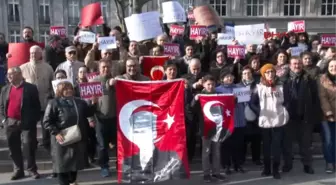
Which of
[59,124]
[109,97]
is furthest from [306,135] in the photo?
[59,124]

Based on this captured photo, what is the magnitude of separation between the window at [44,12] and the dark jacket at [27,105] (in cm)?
3738

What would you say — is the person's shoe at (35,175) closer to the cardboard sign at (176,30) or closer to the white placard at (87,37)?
the white placard at (87,37)

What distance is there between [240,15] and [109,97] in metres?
37.6

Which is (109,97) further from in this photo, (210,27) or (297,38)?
(297,38)

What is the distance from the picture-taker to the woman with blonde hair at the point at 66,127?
621cm

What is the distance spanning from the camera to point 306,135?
756 centimetres

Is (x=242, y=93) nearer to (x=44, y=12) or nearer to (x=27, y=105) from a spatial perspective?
(x=27, y=105)

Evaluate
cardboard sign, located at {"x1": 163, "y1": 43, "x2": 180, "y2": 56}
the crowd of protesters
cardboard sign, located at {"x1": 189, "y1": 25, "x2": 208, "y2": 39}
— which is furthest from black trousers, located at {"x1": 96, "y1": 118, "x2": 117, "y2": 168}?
cardboard sign, located at {"x1": 189, "y1": 25, "x2": 208, "y2": 39}

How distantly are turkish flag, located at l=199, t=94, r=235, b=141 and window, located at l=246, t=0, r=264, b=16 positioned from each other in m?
37.7

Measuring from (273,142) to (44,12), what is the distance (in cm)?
3904

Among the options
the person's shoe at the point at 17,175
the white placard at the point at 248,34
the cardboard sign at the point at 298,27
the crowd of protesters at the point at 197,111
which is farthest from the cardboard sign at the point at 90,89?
the cardboard sign at the point at 298,27

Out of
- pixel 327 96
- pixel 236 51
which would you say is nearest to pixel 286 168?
pixel 327 96

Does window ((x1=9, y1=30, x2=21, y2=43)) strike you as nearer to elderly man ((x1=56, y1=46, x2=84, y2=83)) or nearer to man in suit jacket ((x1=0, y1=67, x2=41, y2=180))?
elderly man ((x1=56, y1=46, x2=84, y2=83))

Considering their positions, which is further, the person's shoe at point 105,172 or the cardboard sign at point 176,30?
the cardboard sign at point 176,30
